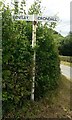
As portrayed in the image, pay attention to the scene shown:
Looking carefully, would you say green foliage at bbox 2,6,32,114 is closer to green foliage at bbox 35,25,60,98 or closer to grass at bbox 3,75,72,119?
grass at bbox 3,75,72,119

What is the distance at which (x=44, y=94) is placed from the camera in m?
9.52

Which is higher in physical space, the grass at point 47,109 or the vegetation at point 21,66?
the vegetation at point 21,66

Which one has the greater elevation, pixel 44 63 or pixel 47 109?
pixel 44 63

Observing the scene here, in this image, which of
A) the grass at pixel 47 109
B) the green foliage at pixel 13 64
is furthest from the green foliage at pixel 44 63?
the green foliage at pixel 13 64

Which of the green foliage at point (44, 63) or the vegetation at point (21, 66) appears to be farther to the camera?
the green foliage at point (44, 63)

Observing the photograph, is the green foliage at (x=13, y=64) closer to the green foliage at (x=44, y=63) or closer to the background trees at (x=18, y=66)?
the background trees at (x=18, y=66)

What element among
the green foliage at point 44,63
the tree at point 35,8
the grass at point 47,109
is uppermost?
the tree at point 35,8

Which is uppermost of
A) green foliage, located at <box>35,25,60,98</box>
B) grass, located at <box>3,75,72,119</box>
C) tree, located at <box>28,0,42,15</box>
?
tree, located at <box>28,0,42,15</box>

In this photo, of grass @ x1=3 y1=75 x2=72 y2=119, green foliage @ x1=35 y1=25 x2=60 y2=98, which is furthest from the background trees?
grass @ x1=3 y1=75 x2=72 y2=119

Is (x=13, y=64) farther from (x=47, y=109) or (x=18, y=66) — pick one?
(x=47, y=109)

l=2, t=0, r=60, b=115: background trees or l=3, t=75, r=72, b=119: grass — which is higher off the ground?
l=2, t=0, r=60, b=115: background trees

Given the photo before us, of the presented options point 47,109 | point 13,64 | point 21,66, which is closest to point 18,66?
point 21,66

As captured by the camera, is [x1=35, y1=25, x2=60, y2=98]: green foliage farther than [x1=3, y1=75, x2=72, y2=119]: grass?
Yes

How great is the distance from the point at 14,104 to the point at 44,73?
2.45 meters
